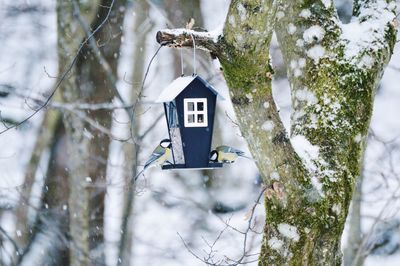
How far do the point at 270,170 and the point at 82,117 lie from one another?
4.27 meters

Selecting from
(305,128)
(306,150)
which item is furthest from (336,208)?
(305,128)

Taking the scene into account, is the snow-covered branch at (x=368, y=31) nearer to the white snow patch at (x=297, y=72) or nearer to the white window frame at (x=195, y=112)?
the white snow patch at (x=297, y=72)

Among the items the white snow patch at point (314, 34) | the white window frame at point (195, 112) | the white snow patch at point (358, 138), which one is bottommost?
the white snow patch at point (358, 138)

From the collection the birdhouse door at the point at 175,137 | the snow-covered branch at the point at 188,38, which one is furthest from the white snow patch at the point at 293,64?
the birdhouse door at the point at 175,137

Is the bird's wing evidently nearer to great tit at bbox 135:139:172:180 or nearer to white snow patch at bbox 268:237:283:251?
great tit at bbox 135:139:172:180

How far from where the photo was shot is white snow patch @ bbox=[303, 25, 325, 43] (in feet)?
10.3

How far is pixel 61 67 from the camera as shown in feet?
23.1

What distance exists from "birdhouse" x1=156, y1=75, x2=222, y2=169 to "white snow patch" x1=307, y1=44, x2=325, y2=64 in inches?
18.3

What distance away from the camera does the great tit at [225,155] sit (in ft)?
10.3

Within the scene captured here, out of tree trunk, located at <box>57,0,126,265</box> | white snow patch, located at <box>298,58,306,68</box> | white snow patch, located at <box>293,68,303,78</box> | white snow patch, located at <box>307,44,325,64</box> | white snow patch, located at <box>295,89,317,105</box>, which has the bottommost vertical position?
white snow patch, located at <box>295,89,317,105</box>

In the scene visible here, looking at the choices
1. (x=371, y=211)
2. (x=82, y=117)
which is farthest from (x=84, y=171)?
(x=371, y=211)

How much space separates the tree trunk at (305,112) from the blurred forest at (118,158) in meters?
3.64

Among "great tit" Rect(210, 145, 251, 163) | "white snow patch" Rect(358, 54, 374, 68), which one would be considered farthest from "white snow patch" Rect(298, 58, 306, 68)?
"great tit" Rect(210, 145, 251, 163)

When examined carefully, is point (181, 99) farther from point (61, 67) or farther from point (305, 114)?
point (61, 67)
